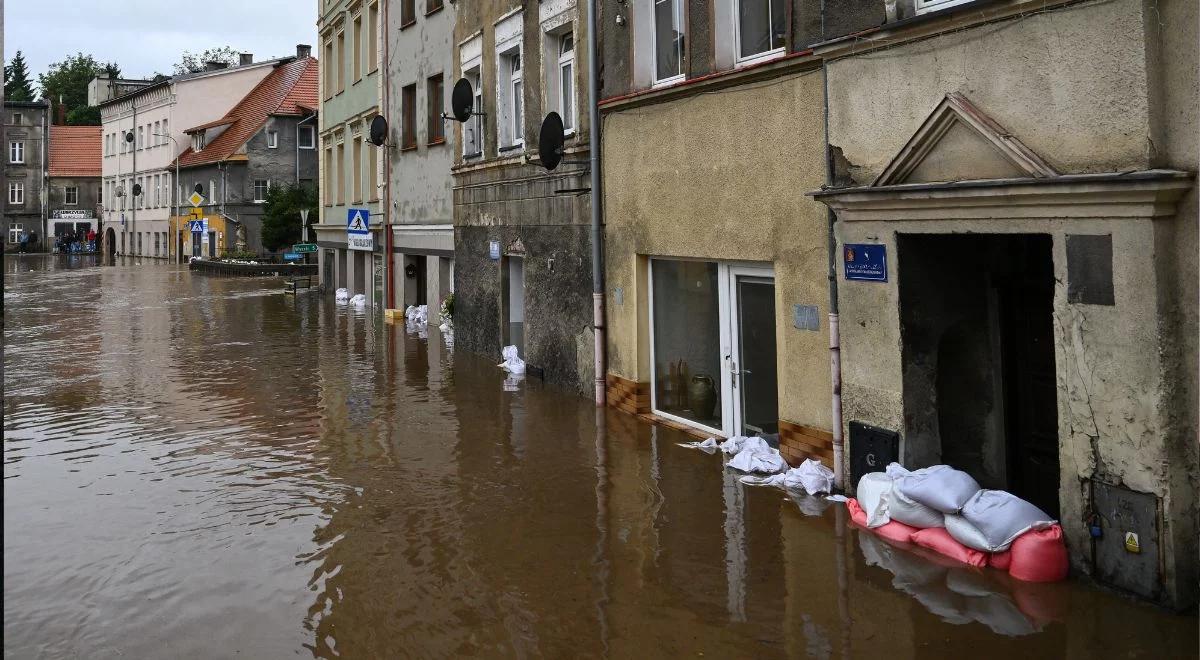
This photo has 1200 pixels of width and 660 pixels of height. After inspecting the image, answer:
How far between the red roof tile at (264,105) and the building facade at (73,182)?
29301 millimetres

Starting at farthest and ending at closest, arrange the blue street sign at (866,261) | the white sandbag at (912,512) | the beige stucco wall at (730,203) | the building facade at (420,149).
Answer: the building facade at (420,149) → the beige stucco wall at (730,203) → the blue street sign at (866,261) → the white sandbag at (912,512)

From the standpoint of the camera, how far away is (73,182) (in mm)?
87688

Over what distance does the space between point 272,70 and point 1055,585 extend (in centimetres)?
6383

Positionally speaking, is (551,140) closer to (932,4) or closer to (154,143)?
(932,4)

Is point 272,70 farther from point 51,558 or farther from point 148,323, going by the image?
point 51,558

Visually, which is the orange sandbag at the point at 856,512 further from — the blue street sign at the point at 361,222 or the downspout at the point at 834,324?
the blue street sign at the point at 361,222

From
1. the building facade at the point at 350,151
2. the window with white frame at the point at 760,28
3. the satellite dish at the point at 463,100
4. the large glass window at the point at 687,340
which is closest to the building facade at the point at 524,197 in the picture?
the satellite dish at the point at 463,100

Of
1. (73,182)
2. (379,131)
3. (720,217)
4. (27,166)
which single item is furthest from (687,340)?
(73,182)

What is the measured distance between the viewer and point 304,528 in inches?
320

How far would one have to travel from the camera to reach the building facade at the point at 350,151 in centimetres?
2764

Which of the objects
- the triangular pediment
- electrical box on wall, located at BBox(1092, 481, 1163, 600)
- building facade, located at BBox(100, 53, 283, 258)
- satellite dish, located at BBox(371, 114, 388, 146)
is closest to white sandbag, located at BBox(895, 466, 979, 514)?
electrical box on wall, located at BBox(1092, 481, 1163, 600)

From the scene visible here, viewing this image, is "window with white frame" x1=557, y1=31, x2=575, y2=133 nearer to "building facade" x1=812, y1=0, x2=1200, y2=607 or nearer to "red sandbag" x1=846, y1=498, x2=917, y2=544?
"building facade" x1=812, y1=0, x2=1200, y2=607

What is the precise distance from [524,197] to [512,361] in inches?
103

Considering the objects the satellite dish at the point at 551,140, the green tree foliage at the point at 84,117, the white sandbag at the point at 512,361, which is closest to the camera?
the satellite dish at the point at 551,140
